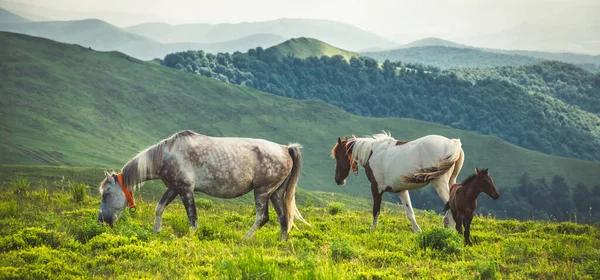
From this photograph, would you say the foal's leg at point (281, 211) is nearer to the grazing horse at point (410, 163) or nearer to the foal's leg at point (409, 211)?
the grazing horse at point (410, 163)

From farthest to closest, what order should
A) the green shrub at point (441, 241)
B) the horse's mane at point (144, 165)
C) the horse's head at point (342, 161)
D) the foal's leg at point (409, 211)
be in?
the horse's head at point (342, 161), the foal's leg at point (409, 211), the horse's mane at point (144, 165), the green shrub at point (441, 241)

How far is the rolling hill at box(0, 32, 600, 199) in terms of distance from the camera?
102637 millimetres

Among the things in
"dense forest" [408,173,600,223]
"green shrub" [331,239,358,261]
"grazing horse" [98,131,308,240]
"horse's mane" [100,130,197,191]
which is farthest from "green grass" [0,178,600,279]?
"dense forest" [408,173,600,223]

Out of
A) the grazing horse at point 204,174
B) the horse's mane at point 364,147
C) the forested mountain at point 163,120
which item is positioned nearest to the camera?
the grazing horse at point 204,174

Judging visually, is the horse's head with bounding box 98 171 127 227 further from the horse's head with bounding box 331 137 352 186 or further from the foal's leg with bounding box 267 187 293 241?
the horse's head with bounding box 331 137 352 186

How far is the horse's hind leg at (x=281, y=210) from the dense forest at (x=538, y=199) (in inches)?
4339

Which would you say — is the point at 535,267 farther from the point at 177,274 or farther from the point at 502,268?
the point at 177,274

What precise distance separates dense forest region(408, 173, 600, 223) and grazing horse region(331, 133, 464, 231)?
352 ft

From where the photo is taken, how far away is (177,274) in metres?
9.06

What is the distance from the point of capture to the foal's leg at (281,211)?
40.7ft

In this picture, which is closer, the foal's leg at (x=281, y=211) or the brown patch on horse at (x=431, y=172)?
the foal's leg at (x=281, y=211)

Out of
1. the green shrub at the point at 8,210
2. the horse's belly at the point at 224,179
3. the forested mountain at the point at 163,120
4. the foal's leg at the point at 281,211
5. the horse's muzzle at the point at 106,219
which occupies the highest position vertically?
the horse's belly at the point at 224,179

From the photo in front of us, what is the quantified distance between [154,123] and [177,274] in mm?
128814

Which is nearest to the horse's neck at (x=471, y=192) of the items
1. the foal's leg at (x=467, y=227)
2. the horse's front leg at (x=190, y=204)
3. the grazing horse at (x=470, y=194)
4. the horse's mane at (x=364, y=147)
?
the grazing horse at (x=470, y=194)
